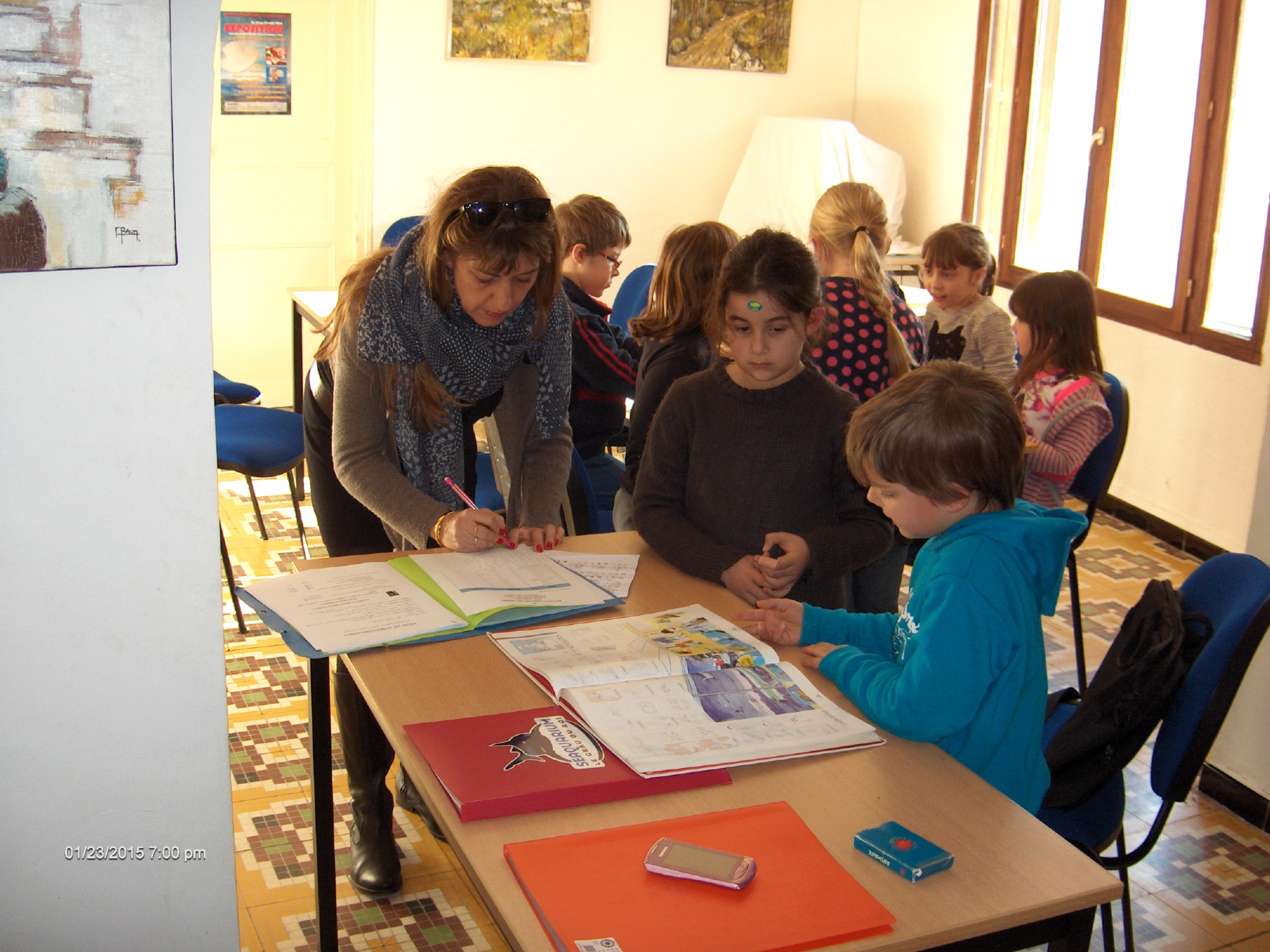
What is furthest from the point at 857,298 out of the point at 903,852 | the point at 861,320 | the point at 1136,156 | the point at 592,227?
the point at 1136,156

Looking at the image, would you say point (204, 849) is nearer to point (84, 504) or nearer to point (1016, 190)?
point (84, 504)

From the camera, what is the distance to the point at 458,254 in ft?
6.33

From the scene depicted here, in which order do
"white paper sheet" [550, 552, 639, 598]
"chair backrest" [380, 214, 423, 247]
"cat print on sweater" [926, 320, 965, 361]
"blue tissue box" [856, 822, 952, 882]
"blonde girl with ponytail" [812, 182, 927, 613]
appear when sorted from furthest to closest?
"chair backrest" [380, 214, 423, 247], "cat print on sweater" [926, 320, 965, 361], "blonde girl with ponytail" [812, 182, 927, 613], "white paper sheet" [550, 552, 639, 598], "blue tissue box" [856, 822, 952, 882]

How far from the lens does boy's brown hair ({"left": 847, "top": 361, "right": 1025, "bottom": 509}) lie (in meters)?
1.41

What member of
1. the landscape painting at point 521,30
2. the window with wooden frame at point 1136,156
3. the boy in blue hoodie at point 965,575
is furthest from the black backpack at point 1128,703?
the landscape painting at point 521,30

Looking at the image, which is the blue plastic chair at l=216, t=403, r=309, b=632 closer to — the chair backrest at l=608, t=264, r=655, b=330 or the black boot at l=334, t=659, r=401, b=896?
the black boot at l=334, t=659, r=401, b=896

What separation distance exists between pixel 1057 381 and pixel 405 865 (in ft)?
6.15

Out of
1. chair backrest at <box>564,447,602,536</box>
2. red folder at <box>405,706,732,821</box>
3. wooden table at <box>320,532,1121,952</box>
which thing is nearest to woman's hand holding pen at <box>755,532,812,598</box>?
wooden table at <box>320,532,1121,952</box>

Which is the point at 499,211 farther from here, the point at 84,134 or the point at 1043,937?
the point at 1043,937

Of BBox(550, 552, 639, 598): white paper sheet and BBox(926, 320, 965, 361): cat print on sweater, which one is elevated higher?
BBox(926, 320, 965, 361): cat print on sweater

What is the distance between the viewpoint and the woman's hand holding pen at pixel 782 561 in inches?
74.2

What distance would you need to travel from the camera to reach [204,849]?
1.24 m

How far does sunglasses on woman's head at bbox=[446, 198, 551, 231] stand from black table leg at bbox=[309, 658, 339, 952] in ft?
2.33

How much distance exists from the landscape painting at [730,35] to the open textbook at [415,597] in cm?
451
